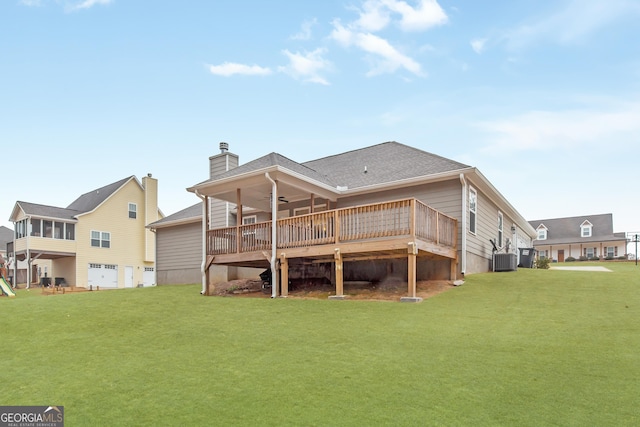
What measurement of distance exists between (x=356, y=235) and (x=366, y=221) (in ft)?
1.61

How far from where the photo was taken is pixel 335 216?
41.6 feet

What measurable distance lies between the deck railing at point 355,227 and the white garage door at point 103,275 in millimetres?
22465

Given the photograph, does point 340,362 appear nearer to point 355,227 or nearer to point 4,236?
point 355,227

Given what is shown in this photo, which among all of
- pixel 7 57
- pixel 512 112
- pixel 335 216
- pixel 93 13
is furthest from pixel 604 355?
pixel 7 57

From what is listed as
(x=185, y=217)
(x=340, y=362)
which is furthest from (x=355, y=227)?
(x=185, y=217)

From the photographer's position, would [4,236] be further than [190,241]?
Yes

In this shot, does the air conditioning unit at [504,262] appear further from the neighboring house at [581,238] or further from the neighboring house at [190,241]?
the neighboring house at [581,238]

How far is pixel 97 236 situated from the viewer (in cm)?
3325

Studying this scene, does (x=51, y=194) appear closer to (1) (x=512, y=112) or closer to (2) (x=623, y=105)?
(1) (x=512, y=112)

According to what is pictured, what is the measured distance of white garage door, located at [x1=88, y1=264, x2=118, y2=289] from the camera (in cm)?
3244

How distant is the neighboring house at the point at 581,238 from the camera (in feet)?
137

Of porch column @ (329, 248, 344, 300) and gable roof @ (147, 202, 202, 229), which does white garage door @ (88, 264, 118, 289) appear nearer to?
gable roof @ (147, 202, 202, 229)

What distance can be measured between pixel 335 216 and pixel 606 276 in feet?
31.4

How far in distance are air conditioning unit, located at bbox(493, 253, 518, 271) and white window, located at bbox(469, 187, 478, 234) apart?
8.18 ft
